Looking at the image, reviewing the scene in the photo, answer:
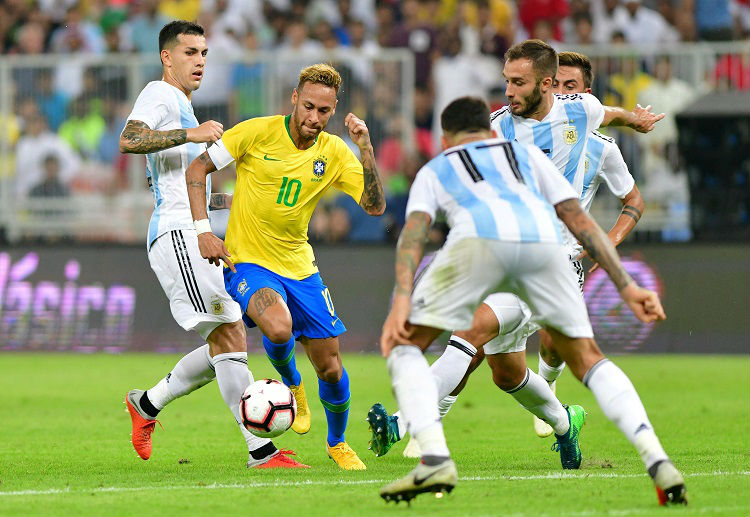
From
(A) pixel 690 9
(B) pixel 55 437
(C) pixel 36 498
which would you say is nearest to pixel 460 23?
(A) pixel 690 9

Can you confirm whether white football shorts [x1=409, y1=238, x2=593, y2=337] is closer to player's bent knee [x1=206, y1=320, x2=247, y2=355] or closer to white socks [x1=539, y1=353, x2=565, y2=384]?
player's bent knee [x1=206, y1=320, x2=247, y2=355]

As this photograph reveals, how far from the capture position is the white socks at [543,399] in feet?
27.4

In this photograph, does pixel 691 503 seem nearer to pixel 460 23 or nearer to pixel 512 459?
pixel 512 459

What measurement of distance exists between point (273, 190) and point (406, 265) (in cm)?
245

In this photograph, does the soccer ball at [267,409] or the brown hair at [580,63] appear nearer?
the soccer ball at [267,409]

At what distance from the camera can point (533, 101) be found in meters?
8.38

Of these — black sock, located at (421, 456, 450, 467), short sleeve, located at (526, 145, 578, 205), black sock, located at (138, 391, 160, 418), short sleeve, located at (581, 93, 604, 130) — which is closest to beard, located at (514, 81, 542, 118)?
short sleeve, located at (581, 93, 604, 130)

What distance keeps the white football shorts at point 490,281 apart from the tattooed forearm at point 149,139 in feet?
7.99

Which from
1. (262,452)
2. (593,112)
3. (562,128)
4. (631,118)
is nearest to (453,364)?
(262,452)

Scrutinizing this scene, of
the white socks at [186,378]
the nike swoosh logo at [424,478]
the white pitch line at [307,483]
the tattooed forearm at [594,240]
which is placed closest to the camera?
the nike swoosh logo at [424,478]

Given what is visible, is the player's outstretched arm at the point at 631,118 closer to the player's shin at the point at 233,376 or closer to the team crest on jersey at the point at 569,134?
the team crest on jersey at the point at 569,134

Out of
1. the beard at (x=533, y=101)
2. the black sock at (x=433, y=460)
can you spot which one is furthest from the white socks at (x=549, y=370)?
the black sock at (x=433, y=460)

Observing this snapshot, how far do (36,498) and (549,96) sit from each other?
400 cm

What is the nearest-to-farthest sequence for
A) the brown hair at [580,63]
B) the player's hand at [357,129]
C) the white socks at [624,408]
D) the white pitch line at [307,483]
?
the white socks at [624,408]
the white pitch line at [307,483]
the player's hand at [357,129]
the brown hair at [580,63]
